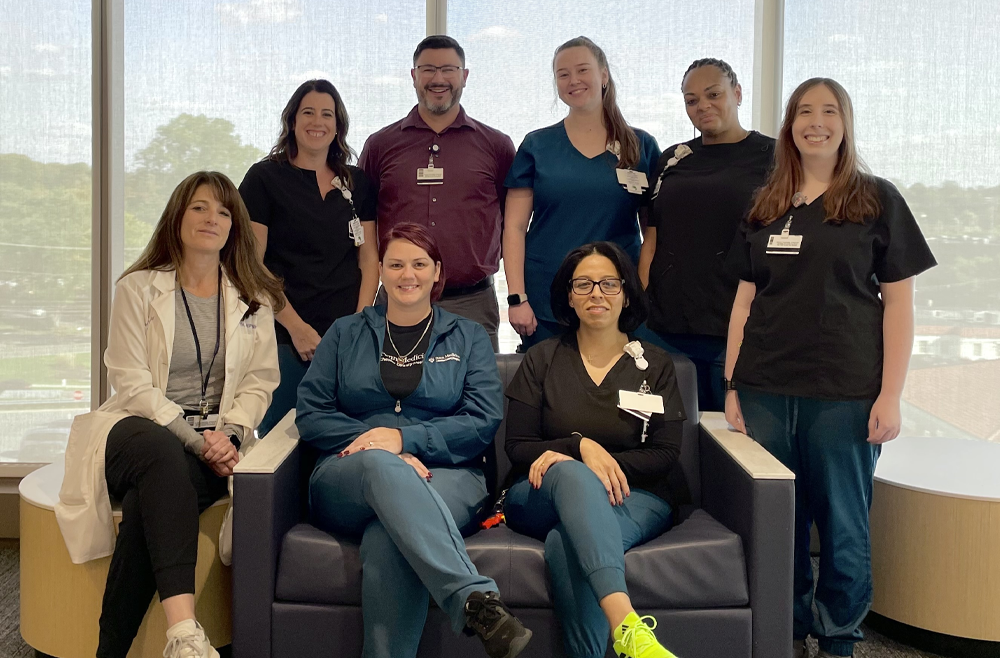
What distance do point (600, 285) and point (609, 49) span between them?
5.66 feet

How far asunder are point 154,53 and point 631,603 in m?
3.11

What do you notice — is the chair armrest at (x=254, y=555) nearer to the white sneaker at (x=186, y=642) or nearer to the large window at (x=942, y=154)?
the white sneaker at (x=186, y=642)

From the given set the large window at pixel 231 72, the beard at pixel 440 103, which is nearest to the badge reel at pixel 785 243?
the beard at pixel 440 103

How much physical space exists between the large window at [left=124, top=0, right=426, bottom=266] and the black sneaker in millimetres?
2492

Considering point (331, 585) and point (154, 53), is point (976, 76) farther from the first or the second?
point (154, 53)

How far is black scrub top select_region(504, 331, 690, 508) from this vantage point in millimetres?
2441

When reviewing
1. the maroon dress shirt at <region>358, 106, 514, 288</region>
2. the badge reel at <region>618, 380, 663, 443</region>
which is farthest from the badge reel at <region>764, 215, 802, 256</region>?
the maroon dress shirt at <region>358, 106, 514, 288</region>

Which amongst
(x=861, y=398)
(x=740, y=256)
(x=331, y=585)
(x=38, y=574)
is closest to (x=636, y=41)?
(x=740, y=256)

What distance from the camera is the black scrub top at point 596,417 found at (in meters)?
2.44

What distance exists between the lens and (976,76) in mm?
3348

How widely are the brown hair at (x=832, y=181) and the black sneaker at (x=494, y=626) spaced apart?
53.6 inches

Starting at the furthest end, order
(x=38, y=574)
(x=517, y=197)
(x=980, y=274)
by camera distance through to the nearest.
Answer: (x=980, y=274), (x=517, y=197), (x=38, y=574)

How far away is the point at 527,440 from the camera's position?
2490 mm

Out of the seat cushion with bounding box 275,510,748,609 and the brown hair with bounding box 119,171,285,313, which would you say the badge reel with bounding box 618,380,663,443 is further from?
the brown hair with bounding box 119,171,285,313
